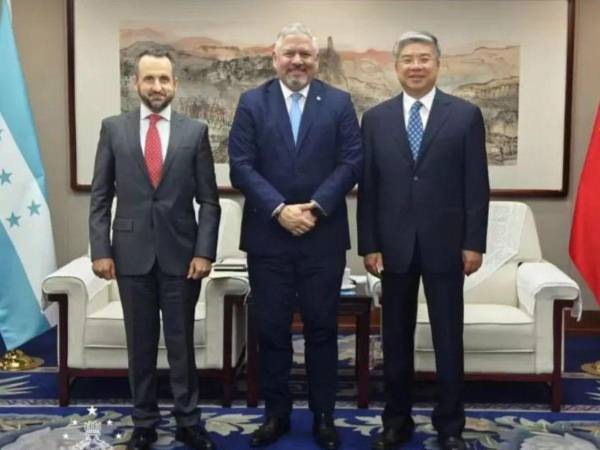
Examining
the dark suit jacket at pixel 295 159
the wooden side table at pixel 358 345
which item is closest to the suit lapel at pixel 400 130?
the dark suit jacket at pixel 295 159

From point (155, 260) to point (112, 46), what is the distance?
2348 mm

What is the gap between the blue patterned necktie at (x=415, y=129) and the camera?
317 centimetres

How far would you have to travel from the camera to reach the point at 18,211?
4.44 metres

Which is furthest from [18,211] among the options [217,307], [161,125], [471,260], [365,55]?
A: [471,260]

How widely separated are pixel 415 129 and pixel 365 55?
2014 mm

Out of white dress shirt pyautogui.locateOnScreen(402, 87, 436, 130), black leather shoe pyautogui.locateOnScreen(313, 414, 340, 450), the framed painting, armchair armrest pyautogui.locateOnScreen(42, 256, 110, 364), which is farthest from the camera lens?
the framed painting

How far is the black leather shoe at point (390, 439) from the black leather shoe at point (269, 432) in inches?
14.5

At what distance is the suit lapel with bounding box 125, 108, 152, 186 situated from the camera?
3.15m

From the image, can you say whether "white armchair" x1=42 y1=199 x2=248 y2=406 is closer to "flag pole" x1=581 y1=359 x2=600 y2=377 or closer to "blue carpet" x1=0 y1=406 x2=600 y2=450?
"blue carpet" x1=0 y1=406 x2=600 y2=450

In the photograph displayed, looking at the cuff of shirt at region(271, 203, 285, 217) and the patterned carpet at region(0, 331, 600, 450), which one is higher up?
the cuff of shirt at region(271, 203, 285, 217)

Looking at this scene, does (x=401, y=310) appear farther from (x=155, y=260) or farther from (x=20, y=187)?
(x=20, y=187)

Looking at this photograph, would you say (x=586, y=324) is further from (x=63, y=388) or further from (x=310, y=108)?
(x=63, y=388)

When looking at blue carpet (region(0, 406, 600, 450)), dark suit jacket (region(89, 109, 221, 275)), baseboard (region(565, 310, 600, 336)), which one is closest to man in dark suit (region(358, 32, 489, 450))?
blue carpet (region(0, 406, 600, 450))

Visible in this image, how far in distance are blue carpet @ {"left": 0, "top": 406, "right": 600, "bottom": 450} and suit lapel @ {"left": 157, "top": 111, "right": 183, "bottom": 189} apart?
0.99 metres
